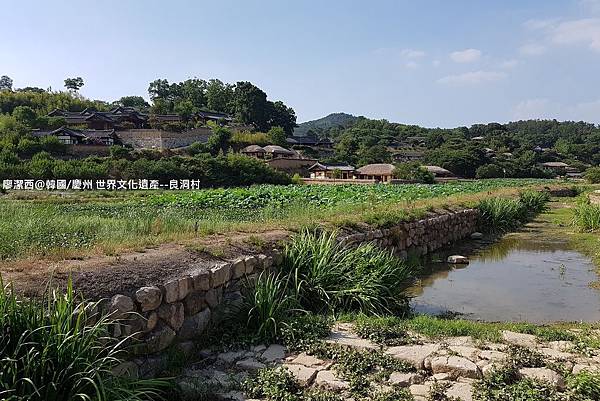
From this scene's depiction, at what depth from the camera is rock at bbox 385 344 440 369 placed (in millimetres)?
4930

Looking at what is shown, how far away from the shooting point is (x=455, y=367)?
15.5 ft

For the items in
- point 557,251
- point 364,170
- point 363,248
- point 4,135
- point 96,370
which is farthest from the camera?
point 364,170

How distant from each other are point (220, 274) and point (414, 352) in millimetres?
2504

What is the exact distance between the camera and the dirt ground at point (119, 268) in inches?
182

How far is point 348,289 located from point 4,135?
2118 inches

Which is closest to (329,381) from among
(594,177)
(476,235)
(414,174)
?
(476,235)

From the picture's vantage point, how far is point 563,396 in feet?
13.9

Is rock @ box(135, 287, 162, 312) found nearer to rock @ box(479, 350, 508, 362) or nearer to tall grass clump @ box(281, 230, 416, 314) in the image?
tall grass clump @ box(281, 230, 416, 314)

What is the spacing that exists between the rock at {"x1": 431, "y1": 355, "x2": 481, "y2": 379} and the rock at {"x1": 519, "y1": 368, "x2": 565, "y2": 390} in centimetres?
45

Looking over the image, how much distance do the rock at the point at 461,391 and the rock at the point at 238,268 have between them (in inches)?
124

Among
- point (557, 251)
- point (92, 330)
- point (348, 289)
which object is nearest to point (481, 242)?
point (557, 251)

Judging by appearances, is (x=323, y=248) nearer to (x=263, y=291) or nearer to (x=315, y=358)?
(x=263, y=291)

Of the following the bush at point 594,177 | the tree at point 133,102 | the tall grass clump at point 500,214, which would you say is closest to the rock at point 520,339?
the tall grass clump at point 500,214

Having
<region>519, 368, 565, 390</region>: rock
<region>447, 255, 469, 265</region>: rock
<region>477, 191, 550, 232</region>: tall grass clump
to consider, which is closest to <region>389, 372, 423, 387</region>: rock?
<region>519, 368, 565, 390</region>: rock
